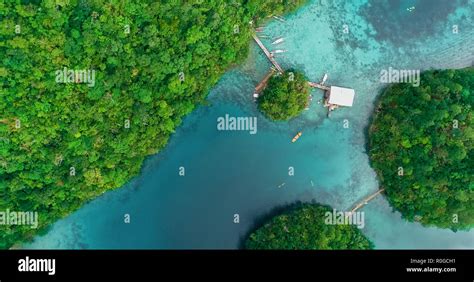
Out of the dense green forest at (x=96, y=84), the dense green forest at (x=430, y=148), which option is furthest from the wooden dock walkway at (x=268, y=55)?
the dense green forest at (x=430, y=148)

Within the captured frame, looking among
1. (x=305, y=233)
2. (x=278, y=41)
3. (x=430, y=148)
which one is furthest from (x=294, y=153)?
(x=430, y=148)

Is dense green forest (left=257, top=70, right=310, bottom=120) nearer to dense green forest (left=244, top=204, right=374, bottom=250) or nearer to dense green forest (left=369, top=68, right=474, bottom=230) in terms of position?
dense green forest (left=369, top=68, right=474, bottom=230)

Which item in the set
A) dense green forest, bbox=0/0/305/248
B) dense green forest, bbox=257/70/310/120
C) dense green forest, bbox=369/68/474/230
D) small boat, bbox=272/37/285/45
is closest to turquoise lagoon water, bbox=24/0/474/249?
small boat, bbox=272/37/285/45

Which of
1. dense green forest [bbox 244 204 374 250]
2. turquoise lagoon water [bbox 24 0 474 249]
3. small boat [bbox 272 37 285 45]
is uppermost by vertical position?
small boat [bbox 272 37 285 45]

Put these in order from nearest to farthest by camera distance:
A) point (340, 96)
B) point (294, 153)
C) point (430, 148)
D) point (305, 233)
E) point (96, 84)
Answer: point (96, 84)
point (430, 148)
point (305, 233)
point (340, 96)
point (294, 153)

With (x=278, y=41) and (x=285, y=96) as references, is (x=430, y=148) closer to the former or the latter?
(x=285, y=96)

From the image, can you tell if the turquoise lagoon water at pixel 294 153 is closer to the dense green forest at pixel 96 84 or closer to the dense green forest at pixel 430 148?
the dense green forest at pixel 430 148
